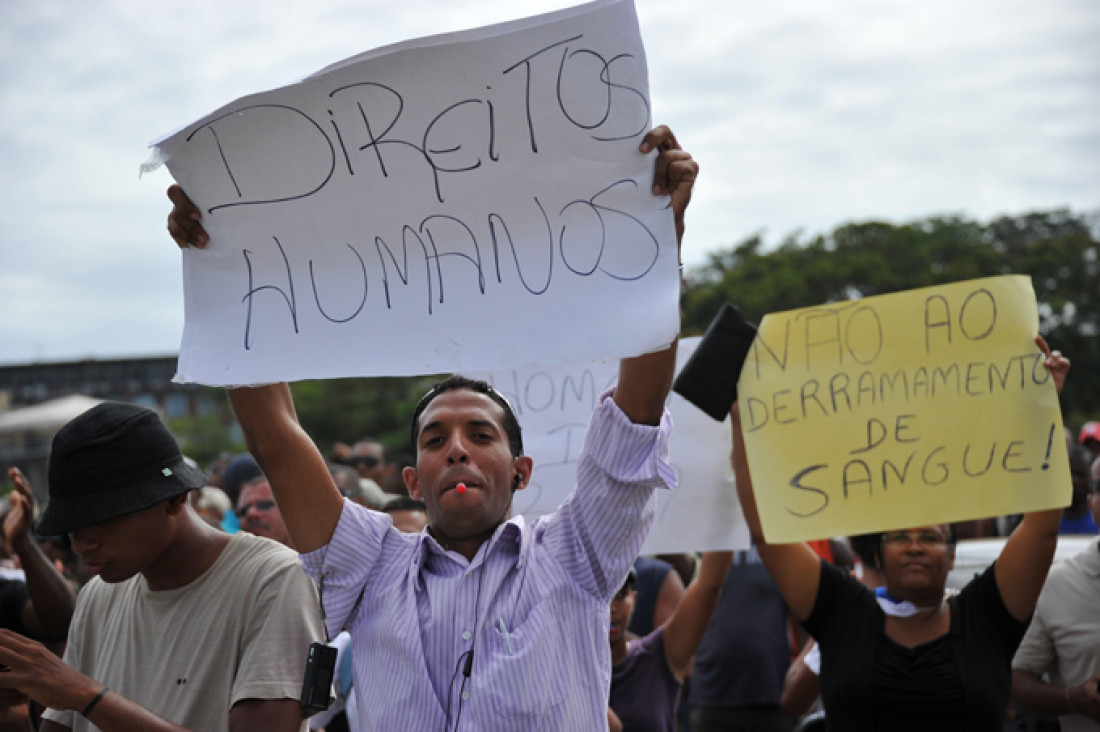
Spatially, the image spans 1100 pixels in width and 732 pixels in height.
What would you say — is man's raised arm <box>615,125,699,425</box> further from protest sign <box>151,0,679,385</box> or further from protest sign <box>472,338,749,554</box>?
protest sign <box>472,338,749,554</box>

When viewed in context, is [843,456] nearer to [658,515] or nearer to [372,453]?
[658,515]

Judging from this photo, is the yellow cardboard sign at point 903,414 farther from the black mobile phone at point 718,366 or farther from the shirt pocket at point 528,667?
the shirt pocket at point 528,667

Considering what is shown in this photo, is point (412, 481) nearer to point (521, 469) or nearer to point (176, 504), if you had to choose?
point (521, 469)

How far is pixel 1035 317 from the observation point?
12.4 feet

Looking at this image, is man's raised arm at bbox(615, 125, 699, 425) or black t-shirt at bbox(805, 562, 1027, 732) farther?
black t-shirt at bbox(805, 562, 1027, 732)

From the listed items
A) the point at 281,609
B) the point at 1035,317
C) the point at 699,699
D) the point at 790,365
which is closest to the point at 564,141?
the point at 281,609

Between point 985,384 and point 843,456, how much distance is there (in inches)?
20.7

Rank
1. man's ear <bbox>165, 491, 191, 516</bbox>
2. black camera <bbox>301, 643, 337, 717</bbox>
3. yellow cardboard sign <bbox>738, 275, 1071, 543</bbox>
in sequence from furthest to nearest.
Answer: yellow cardboard sign <bbox>738, 275, 1071, 543</bbox>, man's ear <bbox>165, 491, 191, 516</bbox>, black camera <bbox>301, 643, 337, 717</bbox>

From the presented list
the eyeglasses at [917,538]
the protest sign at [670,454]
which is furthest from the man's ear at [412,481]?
the eyeglasses at [917,538]

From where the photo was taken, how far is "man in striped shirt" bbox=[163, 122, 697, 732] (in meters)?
2.37

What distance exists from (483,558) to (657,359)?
593mm

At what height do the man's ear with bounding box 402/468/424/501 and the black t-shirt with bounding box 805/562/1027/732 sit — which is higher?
the man's ear with bounding box 402/468/424/501

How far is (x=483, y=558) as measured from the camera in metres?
2.52

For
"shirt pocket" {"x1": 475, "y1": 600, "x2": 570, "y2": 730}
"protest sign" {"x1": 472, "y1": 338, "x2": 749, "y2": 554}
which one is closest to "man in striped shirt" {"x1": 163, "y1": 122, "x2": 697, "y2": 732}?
"shirt pocket" {"x1": 475, "y1": 600, "x2": 570, "y2": 730}
